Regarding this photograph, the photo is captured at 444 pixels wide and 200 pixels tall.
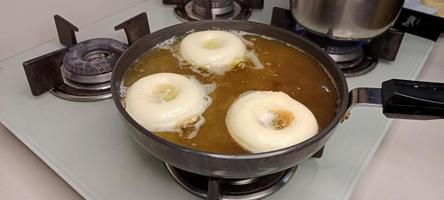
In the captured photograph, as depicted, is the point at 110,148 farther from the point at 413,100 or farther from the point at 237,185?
the point at 413,100

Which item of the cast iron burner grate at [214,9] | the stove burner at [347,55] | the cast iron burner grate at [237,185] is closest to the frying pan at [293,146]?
the cast iron burner grate at [237,185]

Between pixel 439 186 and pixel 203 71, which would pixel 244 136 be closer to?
pixel 203 71

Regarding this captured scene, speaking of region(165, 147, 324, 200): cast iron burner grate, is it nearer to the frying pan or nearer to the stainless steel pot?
the frying pan

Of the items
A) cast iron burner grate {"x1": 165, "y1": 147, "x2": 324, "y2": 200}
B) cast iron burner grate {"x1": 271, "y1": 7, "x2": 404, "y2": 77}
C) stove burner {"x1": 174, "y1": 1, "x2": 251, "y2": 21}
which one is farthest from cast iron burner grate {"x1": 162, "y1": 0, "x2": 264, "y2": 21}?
cast iron burner grate {"x1": 165, "y1": 147, "x2": 324, "y2": 200}

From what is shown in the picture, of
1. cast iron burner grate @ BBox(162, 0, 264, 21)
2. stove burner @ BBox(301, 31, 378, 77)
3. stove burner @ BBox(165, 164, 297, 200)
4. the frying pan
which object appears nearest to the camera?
the frying pan

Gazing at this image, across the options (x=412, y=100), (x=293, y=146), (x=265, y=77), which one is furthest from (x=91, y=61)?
(x=412, y=100)

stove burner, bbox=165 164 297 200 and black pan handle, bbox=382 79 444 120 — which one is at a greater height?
black pan handle, bbox=382 79 444 120
